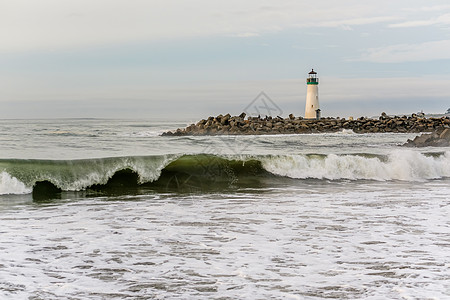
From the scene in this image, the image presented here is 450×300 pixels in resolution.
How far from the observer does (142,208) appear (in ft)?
28.8

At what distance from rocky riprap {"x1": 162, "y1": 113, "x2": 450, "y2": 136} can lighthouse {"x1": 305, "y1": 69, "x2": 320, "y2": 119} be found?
12.9ft

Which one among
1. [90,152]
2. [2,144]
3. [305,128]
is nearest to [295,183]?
[90,152]

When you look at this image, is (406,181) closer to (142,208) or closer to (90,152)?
(142,208)

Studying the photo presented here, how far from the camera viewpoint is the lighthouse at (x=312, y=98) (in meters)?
42.0

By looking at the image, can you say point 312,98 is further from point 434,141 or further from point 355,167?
point 355,167

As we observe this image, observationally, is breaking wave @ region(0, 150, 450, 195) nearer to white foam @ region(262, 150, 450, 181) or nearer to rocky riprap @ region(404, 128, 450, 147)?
white foam @ region(262, 150, 450, 181)

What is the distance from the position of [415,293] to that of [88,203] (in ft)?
22.5

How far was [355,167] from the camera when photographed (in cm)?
Answer: 1493

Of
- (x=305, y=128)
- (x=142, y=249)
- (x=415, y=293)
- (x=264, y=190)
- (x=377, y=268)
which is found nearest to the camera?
→ (x=415, y=293)

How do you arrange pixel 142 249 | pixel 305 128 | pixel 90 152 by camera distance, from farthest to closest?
pixel 305 128, pixel 90 152, pixel 142 249

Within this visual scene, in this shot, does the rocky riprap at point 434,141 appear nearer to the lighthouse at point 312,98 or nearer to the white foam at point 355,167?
the white foam at point 355,167

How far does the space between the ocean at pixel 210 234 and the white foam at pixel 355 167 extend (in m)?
0.76

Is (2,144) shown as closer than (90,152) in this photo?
No

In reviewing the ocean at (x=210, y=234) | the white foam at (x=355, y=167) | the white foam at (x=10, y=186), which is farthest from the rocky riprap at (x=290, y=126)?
the white foam at (x=10, y=186)
